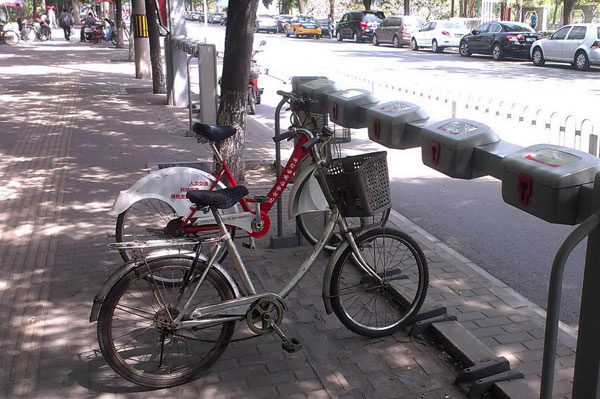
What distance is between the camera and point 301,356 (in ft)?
13.0

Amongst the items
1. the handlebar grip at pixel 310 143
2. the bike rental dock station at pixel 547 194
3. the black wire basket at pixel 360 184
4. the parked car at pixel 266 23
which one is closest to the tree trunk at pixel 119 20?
the parked car at pixel 266 23

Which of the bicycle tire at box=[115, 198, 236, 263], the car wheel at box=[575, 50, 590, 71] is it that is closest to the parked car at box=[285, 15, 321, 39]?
the car wheel at box=[575, 50, 590, 71]

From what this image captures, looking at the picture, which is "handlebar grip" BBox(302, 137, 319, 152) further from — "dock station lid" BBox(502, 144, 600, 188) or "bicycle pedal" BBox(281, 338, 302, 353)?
"dock station lid" BBox(502, 144, 600, 188)

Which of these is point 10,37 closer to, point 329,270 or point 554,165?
point 329,270

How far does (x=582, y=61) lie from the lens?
20828mm

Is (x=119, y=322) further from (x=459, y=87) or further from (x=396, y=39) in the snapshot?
(x=396, y=39)

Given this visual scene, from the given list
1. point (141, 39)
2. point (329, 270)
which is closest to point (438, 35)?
point (141, 39)

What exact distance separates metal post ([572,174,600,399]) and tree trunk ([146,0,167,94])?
43.2 ft

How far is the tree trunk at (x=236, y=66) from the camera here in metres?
7.28

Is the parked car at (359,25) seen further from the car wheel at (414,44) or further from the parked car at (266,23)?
the parked car at (266,23)

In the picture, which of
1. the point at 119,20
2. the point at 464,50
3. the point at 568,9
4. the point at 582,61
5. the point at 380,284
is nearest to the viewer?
the point at 380,284

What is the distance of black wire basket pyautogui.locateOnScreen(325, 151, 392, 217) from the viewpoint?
389 cm

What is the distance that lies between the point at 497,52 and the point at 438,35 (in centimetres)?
529

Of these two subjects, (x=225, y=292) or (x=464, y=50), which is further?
(x=464, y=50)
